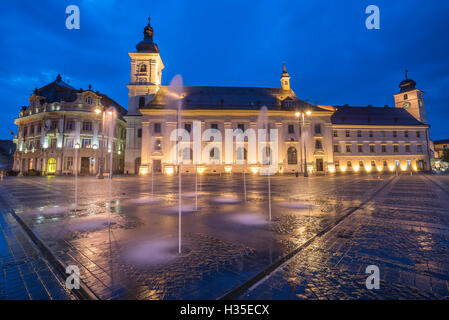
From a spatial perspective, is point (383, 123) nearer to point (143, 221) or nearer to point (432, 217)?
point (432, 217)

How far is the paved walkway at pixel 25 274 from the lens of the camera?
233 cm

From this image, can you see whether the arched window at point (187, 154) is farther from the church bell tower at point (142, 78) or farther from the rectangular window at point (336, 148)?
the rectangular window at point (336, 148)

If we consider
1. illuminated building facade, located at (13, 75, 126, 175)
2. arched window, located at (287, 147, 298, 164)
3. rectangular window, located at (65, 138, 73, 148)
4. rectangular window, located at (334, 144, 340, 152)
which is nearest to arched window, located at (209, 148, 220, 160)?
arched window, located at (287, 147, 298, 164)

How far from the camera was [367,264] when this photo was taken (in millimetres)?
3027

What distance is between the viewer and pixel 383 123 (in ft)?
163

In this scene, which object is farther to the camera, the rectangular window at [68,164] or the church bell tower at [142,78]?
the church bell tower at [142,78]

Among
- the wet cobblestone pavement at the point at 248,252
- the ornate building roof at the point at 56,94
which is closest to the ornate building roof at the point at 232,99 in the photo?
the ornate building roof at the point at 56,94

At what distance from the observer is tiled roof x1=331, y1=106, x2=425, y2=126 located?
49844 mm

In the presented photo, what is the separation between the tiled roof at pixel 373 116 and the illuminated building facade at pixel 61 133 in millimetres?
53312

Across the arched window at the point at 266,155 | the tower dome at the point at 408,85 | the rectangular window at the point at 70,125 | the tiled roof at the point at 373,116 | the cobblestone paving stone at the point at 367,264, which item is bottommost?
the cobblestone paving stone at the point at 367,264

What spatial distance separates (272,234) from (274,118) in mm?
39586

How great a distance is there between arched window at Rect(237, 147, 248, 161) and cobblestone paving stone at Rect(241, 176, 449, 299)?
3429 centimetres

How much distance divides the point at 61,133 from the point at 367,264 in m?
51.2

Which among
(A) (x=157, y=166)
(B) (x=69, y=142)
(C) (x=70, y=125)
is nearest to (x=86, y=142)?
(B) (x=69, y=142)
